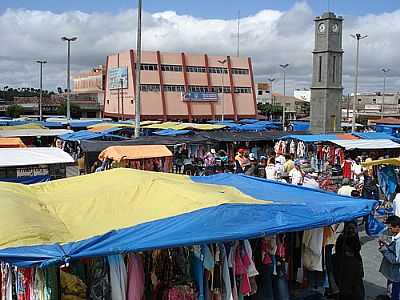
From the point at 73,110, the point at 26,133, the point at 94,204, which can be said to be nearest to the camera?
the point at 94,204

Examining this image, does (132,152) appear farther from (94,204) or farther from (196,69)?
(196,69)

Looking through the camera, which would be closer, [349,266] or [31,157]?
[349,266]

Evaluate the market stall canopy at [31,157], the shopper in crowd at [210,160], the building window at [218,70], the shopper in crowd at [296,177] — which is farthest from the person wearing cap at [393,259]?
the building window at [218,70]

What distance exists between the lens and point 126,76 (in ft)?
201

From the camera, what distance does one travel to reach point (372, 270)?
8.91 meters

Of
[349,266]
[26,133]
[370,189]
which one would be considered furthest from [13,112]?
[349,266]

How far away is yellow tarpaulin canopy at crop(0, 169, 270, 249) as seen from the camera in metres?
5.26

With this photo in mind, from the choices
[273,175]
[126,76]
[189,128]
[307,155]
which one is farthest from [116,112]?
[273,175]

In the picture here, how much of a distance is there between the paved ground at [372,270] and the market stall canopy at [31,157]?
6412mm

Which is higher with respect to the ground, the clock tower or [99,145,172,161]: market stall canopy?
the clock tower

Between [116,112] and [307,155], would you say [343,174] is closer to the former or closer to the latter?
[307,155]

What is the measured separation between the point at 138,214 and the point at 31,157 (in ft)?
18.6

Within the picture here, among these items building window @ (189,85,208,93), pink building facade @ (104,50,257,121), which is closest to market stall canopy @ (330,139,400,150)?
pink building facade @ (104,50,257,121)

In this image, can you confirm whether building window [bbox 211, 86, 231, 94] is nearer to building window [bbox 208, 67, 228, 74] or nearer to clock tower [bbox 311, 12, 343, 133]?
building window [bbox 208, 67, 228, 74]
